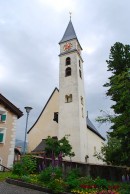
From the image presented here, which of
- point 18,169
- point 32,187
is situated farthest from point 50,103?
point 32,187

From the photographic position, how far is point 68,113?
31422 millimetres

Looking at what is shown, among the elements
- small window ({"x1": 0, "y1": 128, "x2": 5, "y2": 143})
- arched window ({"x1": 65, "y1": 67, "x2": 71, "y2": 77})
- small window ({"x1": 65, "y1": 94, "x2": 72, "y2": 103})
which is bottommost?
small window ({"x1": 0, "y1": 128, "x2": 5, "y2": 143})

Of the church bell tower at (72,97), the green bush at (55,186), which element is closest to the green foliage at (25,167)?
the green bush at (55,186)

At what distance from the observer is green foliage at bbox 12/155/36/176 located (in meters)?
13.9

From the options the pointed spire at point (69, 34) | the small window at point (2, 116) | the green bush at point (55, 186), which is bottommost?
the green bush at point (55, 186)

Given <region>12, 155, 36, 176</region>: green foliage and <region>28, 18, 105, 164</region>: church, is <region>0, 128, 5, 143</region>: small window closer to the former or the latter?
<region>12, 155, 36, 176</region>: green foliage

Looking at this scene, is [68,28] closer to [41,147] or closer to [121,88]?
[41,147]

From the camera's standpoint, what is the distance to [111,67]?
20.4 meters

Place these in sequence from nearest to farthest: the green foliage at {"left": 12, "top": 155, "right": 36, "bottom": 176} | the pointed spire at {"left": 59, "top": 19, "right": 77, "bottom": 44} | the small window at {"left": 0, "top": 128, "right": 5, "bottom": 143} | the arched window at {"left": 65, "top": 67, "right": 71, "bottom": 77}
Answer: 1. the green foliage at {"left": 12, "top": 155, "right": 36, "bottom": 176}
2. the small window at {"left": 0, "top": 128, "right": 5, "bottom": 143}
3. the arched window at {"left": 65, "top": 67, "right": 71, "bottom": 77}
4. the pointed spire at {"left": 59, "top": 19, "right": 77, "bottom": 44}

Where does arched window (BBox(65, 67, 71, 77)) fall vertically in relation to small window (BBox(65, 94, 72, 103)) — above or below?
above

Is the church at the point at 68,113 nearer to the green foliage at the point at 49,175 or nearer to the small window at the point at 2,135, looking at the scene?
the small window at the point at 2,135

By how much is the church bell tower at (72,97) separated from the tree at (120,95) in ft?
34.5

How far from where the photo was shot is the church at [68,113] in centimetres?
3005

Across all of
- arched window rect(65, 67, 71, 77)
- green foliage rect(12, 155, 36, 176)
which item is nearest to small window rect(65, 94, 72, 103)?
arched window rect(65, 67, 71, 77)
